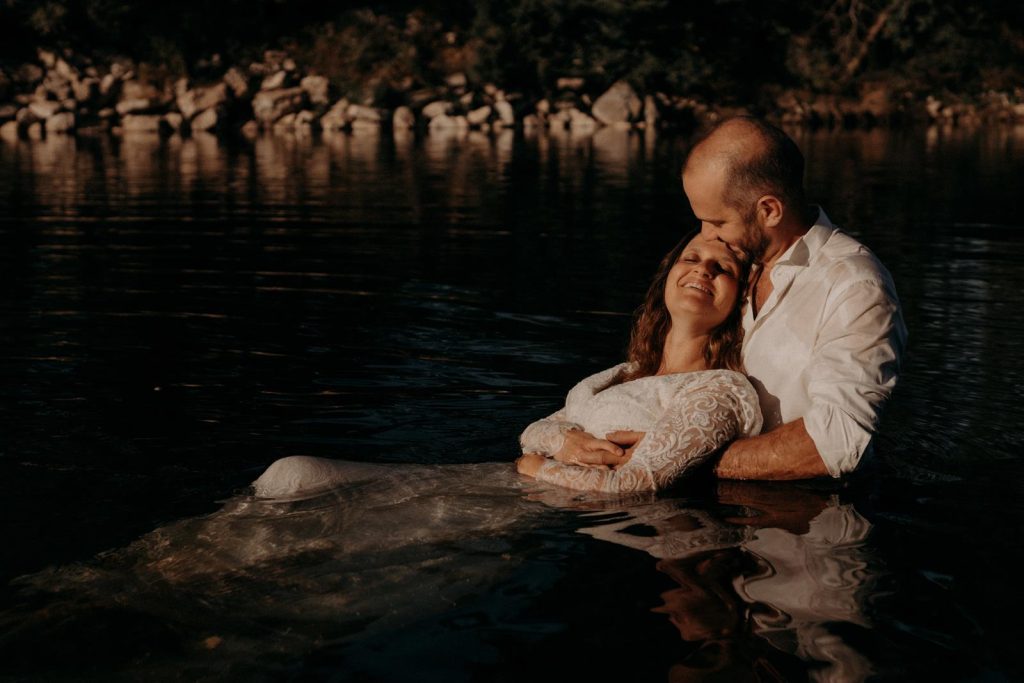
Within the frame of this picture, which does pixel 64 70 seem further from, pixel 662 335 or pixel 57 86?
pixel 662 335

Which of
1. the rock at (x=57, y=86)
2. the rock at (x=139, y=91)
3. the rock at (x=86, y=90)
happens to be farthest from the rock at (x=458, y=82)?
the rock at (x=57, y=86)

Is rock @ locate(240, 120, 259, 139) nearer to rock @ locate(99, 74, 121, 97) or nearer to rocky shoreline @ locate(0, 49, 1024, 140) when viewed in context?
rocky shoreline @ locate(0, 49, 1024, 140)

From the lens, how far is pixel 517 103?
42.1 m

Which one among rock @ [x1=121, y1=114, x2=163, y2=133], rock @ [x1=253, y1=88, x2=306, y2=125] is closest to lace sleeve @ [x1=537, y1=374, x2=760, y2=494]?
rock @ [x1=121, y1=114, x2=163, y2=133]

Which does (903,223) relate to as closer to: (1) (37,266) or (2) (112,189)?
(1) (37,266)

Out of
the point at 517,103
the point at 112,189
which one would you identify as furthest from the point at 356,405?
the point at 517,103

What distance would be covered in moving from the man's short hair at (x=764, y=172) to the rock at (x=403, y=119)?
3659 centimetres

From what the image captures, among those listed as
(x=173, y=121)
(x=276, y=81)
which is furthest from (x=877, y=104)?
(x=173, y=121)

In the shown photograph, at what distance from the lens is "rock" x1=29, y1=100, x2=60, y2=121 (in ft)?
125

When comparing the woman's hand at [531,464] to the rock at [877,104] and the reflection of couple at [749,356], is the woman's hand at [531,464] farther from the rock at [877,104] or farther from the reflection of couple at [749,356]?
the rock at [877,104]

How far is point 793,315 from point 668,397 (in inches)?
25.0

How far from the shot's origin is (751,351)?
209 inches

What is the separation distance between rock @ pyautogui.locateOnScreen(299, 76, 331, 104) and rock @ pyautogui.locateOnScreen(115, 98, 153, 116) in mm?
5367

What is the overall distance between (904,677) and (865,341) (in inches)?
59.0
